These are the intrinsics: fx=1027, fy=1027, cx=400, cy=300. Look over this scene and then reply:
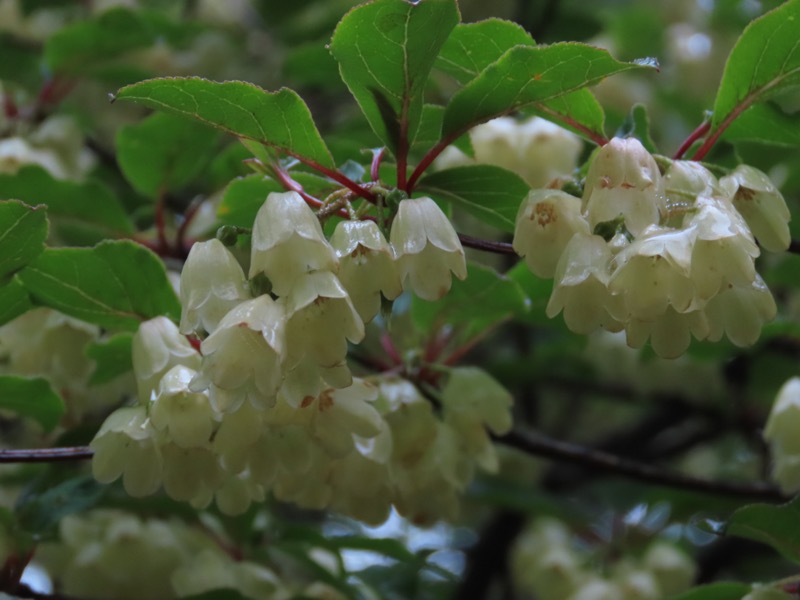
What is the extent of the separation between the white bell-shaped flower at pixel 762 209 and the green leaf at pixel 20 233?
85 centimetres

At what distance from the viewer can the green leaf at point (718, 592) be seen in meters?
1.51

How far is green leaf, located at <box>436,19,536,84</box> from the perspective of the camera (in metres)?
1.33

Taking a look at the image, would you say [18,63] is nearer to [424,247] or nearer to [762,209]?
[424,247]

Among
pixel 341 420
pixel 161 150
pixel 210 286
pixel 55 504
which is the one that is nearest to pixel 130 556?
pixel 55 504

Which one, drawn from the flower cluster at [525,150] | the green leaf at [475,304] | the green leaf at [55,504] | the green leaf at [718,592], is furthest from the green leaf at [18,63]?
the green leaf at [718,592]

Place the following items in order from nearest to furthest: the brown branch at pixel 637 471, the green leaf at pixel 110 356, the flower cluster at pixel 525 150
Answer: the green leaf at pixel 110 356 → the brown branch at pixel 637 471 → the flower cluster at pixel 525 150

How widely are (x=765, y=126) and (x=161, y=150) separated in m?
1.13

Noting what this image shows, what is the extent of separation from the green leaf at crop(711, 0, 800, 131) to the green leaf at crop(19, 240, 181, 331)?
821 millimetres

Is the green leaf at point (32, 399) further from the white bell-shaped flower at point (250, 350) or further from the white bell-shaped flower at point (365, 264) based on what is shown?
the white bell-shaped flower at point (365, 264)

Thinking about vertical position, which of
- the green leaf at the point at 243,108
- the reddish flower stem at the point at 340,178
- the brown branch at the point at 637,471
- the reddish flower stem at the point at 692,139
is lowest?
the brown branch at the point at 637,471

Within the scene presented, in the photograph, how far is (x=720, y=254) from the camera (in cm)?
112

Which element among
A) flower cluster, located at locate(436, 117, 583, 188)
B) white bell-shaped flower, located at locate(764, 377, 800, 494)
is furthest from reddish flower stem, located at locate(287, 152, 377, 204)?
flower cluster, located at locate(436, 117, 583, 188)

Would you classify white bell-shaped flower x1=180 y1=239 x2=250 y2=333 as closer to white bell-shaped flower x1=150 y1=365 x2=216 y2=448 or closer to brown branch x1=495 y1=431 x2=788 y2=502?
white bell-shaped flower x1=150 y1=365 x2=216 y2=448

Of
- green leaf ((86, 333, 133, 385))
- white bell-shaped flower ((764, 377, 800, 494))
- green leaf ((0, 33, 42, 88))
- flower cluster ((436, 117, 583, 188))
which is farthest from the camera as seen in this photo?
green leaf ((0, 33, 42, 88))
